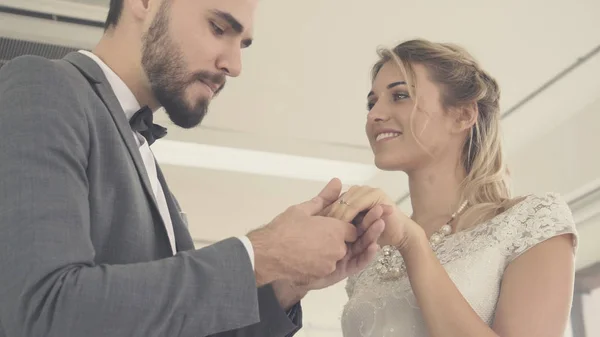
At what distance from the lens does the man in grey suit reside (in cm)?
95

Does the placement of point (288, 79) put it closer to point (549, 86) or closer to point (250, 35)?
point (549, 86)

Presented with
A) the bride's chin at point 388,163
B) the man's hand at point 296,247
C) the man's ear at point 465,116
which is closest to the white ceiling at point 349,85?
the man's ear at point 465,116

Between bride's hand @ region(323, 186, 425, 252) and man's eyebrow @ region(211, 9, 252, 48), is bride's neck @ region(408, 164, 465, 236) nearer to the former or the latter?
bride's hand @ region(323, 186, 425, 252)

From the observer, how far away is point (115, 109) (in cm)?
121

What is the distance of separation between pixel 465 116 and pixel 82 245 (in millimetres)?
1224

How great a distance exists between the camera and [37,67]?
1115 mm

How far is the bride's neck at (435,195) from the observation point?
6.24ft

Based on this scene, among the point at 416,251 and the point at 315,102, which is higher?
the point at 416,251

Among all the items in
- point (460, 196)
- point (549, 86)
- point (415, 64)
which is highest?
point (415, 64)

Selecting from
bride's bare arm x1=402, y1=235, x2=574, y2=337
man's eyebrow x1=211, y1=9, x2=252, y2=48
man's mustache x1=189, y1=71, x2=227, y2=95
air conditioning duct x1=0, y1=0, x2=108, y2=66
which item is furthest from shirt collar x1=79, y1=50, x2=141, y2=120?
air conditioning duct x1=0, y1=0, x2=108, y2=66

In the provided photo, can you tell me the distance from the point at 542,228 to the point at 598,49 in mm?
1766

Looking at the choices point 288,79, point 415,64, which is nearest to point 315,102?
point 288,79

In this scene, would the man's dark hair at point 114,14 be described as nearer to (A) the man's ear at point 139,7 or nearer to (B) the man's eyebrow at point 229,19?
(A) the man's ear at point 139,7

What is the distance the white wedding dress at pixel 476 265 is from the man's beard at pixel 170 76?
0.60 metres
